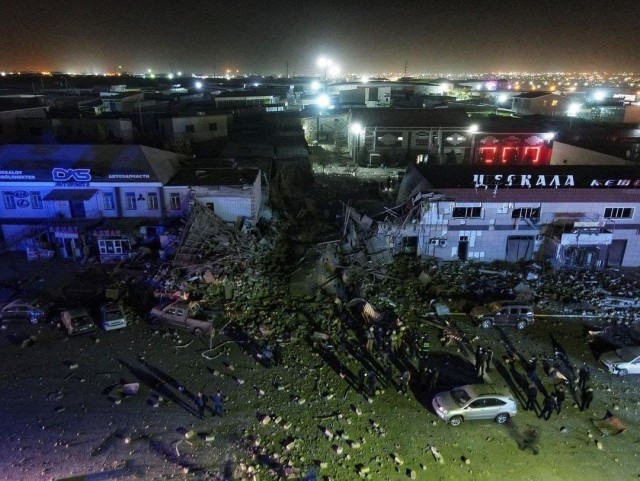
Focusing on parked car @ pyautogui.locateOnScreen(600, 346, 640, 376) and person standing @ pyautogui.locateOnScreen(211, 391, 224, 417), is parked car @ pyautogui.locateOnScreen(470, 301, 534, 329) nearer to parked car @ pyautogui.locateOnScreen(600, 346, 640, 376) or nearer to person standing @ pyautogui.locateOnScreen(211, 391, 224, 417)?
parked car @ pyautogui.locateOnScreen(600, 346, 640, 376)

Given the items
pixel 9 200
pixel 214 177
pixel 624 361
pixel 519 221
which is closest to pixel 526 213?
pixel 519 221

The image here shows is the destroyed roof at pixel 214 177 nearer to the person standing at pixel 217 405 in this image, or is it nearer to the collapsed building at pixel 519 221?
the collapsed building at pixel 519 221

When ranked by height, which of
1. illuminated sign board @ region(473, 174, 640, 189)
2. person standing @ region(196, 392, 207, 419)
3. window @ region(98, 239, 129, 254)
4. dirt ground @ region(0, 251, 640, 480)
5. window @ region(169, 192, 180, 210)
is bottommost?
dirt ground @ region(0, 251, 640, 480)

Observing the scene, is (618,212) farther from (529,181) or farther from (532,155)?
(532,155)

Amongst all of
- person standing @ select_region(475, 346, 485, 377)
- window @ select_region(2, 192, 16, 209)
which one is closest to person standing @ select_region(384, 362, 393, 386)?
person standing @ select_region(475, 346, 485, 377)

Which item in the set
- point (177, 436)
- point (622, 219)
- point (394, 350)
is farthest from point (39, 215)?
point (622, 219)

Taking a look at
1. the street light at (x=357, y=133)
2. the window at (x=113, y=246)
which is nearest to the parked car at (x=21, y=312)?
the window at (x=113, y=246)

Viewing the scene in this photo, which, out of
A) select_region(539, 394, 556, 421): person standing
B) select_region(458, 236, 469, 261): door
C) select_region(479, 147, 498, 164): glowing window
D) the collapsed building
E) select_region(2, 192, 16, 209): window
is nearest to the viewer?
select_region(539, 394, 556, 421): person standing
